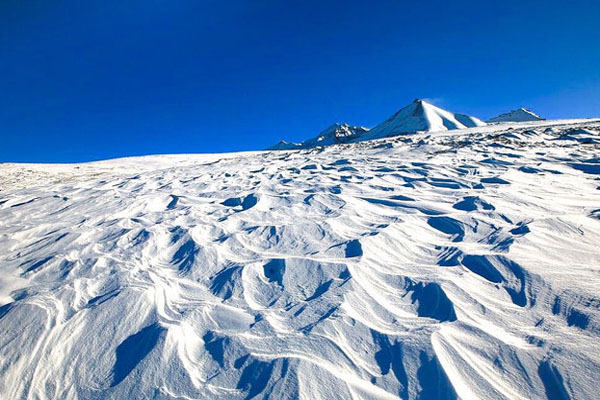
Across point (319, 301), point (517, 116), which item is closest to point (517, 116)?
point (517, 116)

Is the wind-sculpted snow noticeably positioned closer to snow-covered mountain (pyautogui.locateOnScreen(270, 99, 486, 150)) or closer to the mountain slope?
snow-covered mountain (pyautogui.locateOnScreen(270, 99, 486, 150))

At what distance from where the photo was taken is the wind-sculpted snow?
1546mm

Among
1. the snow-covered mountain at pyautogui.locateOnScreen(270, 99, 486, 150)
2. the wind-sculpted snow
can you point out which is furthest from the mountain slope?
the wind-sculpted snow

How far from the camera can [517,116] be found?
Answer: 140 ft

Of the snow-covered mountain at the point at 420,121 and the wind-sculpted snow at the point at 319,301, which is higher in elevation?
the snow-covered mountain at the point at 420,121

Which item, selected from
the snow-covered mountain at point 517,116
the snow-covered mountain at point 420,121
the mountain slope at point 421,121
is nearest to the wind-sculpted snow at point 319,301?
the snow-covered mountain at point 420,121

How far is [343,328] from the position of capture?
1841 millimetres

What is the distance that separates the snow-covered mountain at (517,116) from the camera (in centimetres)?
4103

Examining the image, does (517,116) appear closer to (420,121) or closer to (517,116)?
(517,116)

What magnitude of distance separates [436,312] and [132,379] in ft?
6.56

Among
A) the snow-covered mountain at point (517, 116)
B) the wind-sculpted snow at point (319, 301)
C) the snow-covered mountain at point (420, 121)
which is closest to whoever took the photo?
the wind-sculpted snow at point (319, 301)

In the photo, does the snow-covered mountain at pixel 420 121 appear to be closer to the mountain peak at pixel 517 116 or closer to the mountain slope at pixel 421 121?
the mountain slope at pixel 421 121

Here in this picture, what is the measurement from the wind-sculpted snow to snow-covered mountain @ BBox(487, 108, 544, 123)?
4764 cm

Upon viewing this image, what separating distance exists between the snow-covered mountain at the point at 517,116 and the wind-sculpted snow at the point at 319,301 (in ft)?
156
